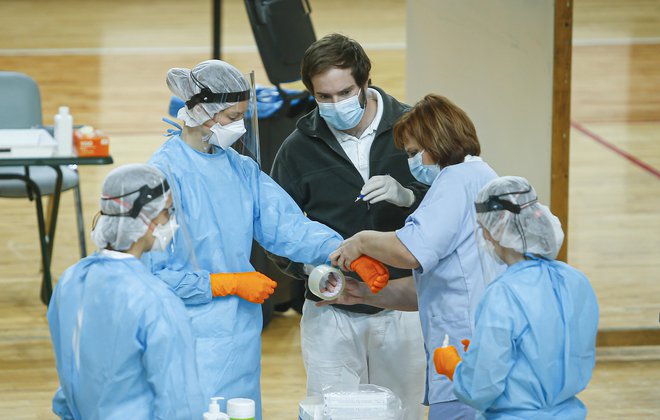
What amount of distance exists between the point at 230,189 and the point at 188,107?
249 millimetres

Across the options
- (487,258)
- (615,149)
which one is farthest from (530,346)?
(615,149)

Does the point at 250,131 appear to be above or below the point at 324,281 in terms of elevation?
above

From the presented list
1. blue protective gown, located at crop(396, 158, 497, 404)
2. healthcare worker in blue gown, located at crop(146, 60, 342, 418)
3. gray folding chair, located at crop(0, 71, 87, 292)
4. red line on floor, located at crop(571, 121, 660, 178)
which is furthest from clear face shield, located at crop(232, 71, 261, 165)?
red line on floor, located at crop(571, 121, 660, 178)

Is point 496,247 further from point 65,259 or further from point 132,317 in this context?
point 65,259

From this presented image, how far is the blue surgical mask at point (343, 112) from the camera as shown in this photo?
3.17 metres

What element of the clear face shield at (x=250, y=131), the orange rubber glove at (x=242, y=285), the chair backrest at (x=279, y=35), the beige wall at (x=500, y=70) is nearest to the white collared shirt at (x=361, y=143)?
the clear face shield at (x=250, y=131)

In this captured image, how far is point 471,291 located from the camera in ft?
9.33

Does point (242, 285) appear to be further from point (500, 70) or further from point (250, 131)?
point (500, 70)

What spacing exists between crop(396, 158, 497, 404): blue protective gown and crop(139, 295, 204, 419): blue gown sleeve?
683mm

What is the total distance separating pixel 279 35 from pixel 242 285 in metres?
2.75

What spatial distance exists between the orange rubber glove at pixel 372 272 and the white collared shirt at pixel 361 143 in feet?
1.23

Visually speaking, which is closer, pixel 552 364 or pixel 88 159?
pixel 552 364

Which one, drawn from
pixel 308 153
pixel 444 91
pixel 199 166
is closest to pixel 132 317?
pixel 199 166

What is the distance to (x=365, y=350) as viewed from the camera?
3.31 metres
